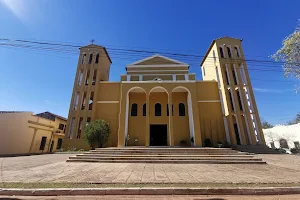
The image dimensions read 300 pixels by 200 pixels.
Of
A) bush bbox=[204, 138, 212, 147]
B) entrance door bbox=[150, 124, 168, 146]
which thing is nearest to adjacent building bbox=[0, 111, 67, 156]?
entrance door bbox=[150, 124, 168, 146]

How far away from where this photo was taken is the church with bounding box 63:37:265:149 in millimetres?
17344

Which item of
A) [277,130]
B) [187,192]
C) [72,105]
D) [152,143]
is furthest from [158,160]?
[277,130]

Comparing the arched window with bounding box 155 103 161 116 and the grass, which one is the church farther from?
the grass

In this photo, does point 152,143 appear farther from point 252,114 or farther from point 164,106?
point 252,114

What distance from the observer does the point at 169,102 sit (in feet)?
53.6

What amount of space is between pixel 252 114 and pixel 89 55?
73.8 ft

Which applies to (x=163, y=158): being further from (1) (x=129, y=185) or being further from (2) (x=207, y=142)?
(2) (x=207, y=142)

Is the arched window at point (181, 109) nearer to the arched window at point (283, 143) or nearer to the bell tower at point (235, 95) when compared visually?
the bell tower at point (235, 95)

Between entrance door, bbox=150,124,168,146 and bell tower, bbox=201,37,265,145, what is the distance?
7.06 meters

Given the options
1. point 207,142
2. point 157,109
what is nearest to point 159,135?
point 157,109

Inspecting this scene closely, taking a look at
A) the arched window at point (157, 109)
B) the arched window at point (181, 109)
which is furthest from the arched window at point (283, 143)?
the arched window at point (157, 109)

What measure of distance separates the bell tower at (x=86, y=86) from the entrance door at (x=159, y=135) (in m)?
7.57

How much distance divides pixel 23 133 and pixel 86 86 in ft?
29.5

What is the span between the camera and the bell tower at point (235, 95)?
1772cm
